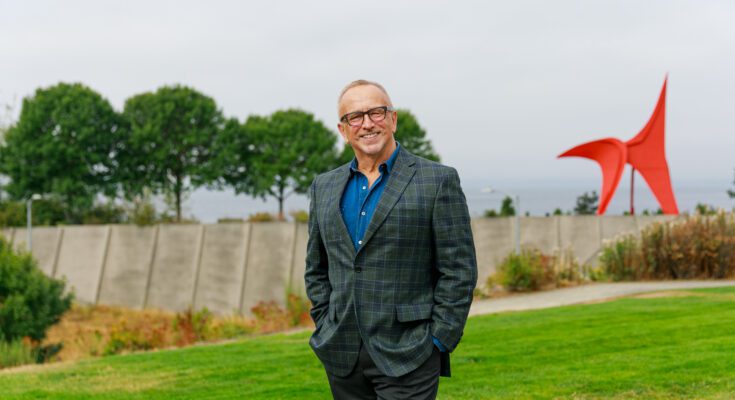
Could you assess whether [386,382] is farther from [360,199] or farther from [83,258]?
[83,258]

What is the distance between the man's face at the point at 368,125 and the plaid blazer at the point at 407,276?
0.40 ft

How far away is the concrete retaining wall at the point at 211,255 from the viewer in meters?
24.2

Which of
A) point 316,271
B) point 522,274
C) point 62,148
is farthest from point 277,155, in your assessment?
point 316,271

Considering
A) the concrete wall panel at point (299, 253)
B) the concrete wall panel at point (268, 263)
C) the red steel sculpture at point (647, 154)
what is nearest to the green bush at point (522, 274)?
the concrete wall panel at point (299, 253)

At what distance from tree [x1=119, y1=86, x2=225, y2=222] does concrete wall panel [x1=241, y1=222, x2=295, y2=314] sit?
2953 cm

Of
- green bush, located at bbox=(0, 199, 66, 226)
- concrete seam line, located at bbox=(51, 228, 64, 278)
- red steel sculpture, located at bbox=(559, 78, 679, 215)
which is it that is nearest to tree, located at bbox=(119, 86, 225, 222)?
green bush, located at bbox=(0, 199, 66, 226)

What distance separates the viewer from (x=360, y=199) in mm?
3736

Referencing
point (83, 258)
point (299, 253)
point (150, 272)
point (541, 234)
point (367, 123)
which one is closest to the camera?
point (367, 123)

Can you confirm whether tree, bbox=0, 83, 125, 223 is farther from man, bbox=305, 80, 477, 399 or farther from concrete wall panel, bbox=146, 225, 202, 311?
man, bbox=305, 80, 477, 399

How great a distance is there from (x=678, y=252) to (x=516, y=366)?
1215 centimetres

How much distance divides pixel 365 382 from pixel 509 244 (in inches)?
824

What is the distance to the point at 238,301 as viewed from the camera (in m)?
25.9

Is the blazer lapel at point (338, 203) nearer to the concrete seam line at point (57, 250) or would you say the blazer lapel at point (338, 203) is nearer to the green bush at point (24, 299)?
the green bush at point (24, 299)

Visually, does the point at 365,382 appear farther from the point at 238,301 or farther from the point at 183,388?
the point at 238,301
